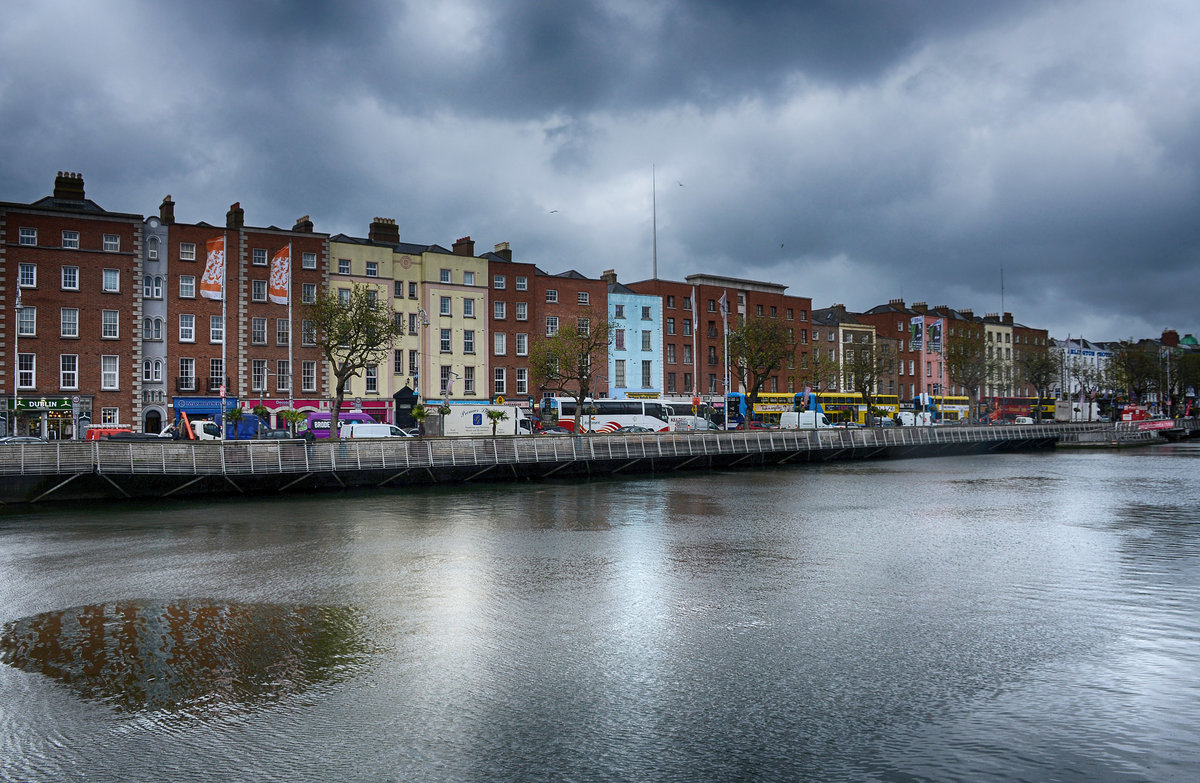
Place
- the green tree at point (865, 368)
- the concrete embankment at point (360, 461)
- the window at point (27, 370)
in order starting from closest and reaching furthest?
the concrete embankment at point (360, 461), the window at point (27, 370), the green tree at point (865, 368)

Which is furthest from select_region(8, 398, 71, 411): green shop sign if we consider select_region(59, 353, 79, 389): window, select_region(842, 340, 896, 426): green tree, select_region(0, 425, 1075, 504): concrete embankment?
select_region(842, 340, 896, 426): green tree

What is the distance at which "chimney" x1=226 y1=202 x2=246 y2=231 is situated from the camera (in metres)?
63.0

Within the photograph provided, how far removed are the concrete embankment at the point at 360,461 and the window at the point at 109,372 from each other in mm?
25374

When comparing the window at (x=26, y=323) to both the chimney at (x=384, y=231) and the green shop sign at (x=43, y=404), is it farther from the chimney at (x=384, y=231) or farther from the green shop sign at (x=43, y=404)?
the chimney at (x=384, y=231)

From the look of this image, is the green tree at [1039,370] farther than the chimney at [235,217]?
Yes

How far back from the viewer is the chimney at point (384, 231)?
71.4m

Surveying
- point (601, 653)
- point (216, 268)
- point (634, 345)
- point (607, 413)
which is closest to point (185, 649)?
point (601, 653)

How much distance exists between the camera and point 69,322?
57.5 m

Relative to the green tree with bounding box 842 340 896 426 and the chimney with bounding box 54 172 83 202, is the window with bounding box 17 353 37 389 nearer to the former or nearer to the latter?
the chimney with bounding box 54 172 83 202

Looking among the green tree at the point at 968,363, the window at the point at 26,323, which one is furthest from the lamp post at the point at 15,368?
the green tree at the point at 968,363

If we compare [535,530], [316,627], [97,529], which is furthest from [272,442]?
[316,627]

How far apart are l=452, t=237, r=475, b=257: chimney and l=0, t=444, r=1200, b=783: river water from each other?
4973 cm

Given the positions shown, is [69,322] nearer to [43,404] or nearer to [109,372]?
[109,372]

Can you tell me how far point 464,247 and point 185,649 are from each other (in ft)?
208
